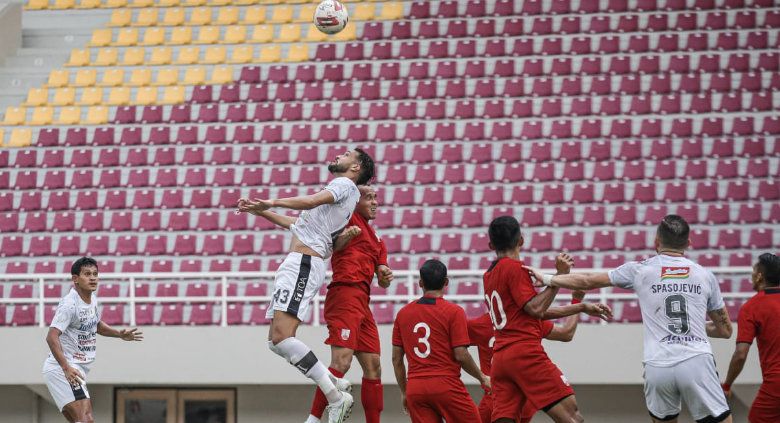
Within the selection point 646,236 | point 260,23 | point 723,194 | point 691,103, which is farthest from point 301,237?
point 260,23

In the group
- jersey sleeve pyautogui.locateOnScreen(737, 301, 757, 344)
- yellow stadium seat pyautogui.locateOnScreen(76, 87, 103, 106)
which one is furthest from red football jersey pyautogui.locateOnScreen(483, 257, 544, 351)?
yellow stadium seat pyautogui.locateOnScreen(76, 87, 103, 106)

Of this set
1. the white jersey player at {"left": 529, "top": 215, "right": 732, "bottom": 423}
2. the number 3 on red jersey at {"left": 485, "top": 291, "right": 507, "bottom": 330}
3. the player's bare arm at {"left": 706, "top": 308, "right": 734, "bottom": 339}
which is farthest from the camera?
the number 3 on red jersey at {"left": 485, "top": 291, "right": 507, "bottom": 330}

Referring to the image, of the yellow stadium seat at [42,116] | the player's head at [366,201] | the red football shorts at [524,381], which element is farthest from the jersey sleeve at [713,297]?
the yellow stadium seat at [42,116]

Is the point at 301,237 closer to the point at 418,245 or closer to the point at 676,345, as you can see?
the point at 676,345

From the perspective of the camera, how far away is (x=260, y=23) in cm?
2025

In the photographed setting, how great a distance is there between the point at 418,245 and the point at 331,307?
26.6 feet

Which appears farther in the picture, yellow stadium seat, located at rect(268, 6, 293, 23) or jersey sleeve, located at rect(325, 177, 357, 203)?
yellow stadium seat, located at rect(268, 6, 293, 23)

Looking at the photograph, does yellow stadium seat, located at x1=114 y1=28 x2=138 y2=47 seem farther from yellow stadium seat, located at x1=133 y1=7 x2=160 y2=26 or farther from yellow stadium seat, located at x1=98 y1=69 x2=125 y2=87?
yellow stadium seat, located at x1=98 y1=69 x2=125 y2=87

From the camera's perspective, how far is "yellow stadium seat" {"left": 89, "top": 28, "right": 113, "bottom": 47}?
20.4 m

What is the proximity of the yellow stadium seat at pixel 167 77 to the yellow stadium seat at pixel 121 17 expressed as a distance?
2.14 metres

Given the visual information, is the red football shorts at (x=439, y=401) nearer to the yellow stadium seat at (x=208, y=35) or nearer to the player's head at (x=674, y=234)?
the player's head at (x=674, y=234)

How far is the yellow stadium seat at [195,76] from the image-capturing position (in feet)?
62.2

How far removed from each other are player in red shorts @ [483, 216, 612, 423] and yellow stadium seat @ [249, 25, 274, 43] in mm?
14018

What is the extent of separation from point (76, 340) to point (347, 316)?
2628 mm
